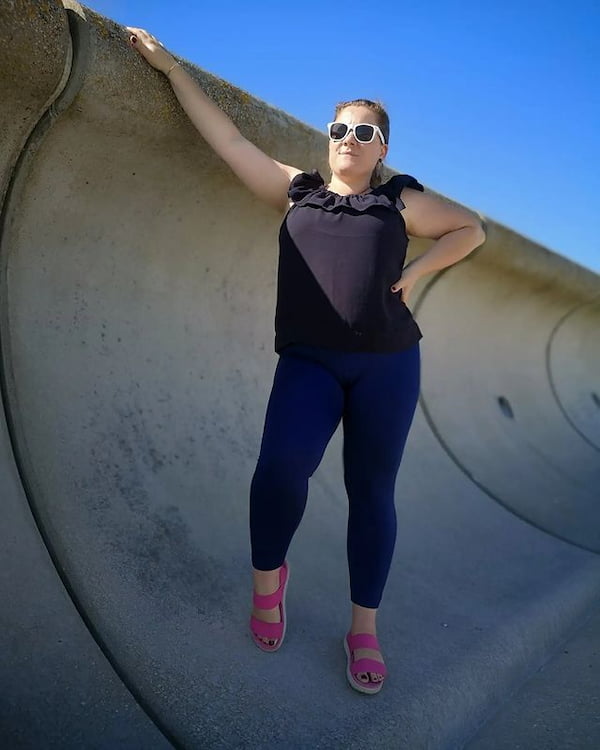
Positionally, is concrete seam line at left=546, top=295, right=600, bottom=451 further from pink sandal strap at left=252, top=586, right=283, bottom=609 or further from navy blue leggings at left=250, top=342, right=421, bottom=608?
pink sandal strap at left=252, top=586, right=283, bottom=609

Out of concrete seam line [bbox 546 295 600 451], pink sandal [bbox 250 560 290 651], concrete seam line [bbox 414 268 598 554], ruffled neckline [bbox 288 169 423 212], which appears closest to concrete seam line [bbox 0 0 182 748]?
pink sandal [bbox 250 560 290 651]

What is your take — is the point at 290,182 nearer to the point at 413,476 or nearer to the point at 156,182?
the point at 156,182

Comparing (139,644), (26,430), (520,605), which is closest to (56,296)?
(26,430)

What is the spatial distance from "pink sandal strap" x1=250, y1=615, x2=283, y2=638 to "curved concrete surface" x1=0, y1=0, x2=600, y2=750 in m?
0.05

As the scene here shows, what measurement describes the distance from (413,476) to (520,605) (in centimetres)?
83

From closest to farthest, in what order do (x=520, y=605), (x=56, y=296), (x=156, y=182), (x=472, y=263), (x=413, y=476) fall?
(x=56, y=296) → (x=156, y=182) → (x=520, y=605) → (x=413, y=476) → (x=472, y=263)

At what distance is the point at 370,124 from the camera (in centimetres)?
188

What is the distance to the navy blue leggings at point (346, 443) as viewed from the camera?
175 centimetres

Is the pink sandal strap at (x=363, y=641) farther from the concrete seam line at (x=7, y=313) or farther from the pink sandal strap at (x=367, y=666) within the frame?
the concrete seam line at (x=7, y=313)

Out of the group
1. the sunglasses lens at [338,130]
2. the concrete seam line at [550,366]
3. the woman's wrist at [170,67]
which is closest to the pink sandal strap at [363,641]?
the sunglasses lens at [338,130]

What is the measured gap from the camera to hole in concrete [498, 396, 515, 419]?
13.7ft

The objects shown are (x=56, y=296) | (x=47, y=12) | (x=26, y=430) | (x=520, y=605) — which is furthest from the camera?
(x=520, y=605)

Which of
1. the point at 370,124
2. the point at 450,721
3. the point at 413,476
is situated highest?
the point at 370,124

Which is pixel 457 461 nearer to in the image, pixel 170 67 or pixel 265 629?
pixel 265 629
